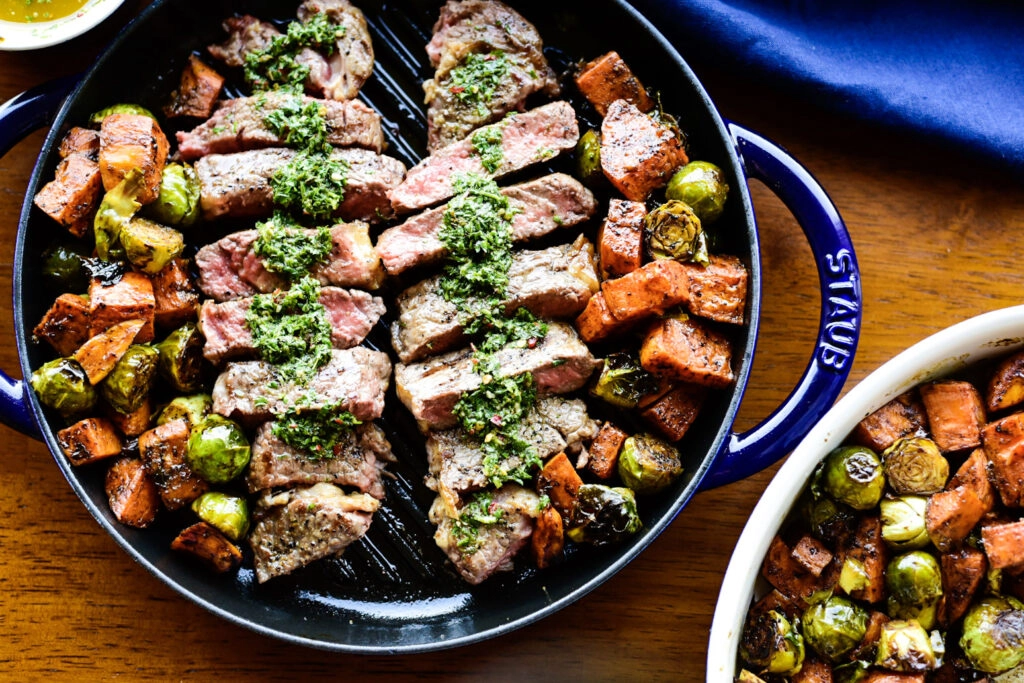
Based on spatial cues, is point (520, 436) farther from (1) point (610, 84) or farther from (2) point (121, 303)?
(2) point (121, 303)

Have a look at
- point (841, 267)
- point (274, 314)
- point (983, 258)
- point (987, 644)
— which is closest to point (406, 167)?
point (274, 314)

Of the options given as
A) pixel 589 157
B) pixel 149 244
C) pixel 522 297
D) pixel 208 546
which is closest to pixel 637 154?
pixel 589 157

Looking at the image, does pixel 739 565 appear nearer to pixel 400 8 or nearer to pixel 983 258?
pixel 983 258

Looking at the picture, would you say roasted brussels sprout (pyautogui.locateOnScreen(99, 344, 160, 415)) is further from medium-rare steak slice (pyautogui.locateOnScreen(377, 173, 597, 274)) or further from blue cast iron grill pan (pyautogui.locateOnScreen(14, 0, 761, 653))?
medium-rare steak slice (pyautogui.locateOnScreen(377, 173, 597, 274))

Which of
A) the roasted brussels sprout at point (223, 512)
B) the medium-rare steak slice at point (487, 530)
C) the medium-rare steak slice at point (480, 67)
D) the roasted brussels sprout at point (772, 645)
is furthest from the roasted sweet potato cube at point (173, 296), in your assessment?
the roasted brussels sprout at point (772, 645)

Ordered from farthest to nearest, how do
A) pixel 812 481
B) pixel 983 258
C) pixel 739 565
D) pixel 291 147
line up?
pixel 983 258
pixel 291 147
pixel 812 481
pixel 739 565
